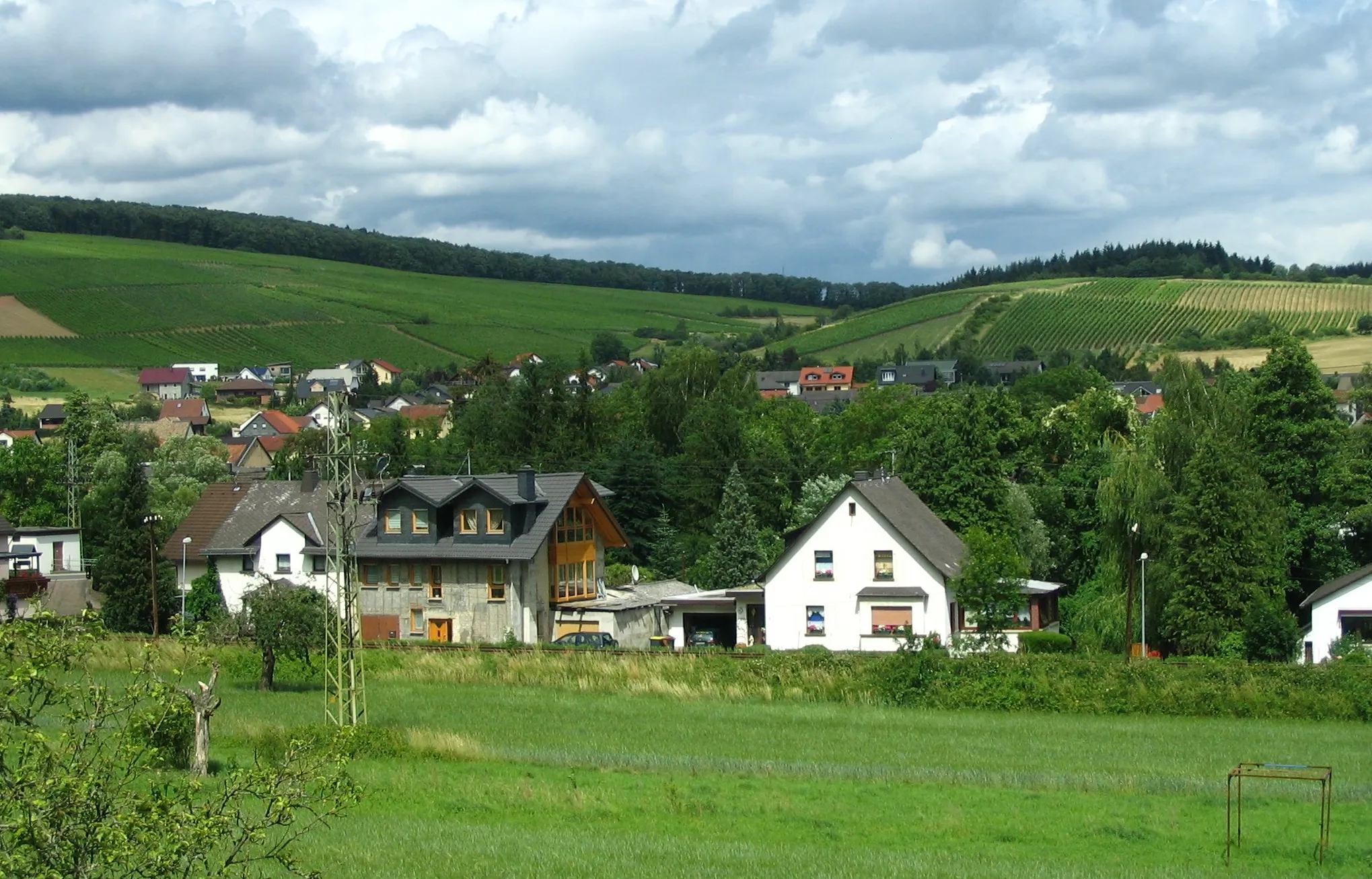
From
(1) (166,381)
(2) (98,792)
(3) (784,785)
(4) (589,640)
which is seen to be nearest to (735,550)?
(4) (589,640)

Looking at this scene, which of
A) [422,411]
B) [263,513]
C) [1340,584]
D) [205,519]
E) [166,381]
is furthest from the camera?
[166,381]

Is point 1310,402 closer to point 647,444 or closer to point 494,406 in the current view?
point 647,444

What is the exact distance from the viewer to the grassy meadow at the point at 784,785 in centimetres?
1859

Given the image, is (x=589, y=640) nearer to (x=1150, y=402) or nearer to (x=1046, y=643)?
(x=1046, y=643)

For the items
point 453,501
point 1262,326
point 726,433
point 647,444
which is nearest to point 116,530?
point 453,501

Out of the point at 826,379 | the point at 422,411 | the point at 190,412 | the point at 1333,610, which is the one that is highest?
the point at 826,379

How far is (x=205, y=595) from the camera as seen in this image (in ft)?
209

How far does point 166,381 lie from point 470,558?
418ft

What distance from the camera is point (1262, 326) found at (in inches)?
6722

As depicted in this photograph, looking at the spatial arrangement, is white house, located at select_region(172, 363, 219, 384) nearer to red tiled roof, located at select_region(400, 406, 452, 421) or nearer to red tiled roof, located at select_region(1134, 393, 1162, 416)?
red tiled roof, located at select_region(400, 406, 452, 421)

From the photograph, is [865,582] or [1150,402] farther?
[1150,402]

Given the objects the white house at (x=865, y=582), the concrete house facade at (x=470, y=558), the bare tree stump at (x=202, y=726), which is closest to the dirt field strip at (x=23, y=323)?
the concrete house facade at (x=470, y=558)

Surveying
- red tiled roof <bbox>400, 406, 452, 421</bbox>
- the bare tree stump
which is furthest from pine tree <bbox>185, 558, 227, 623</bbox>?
red tiled roof <bbox>400, 406, 452, 421</bbox>

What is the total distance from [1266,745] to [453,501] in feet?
116
